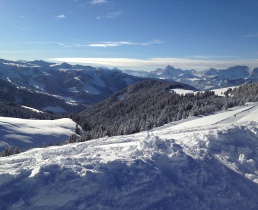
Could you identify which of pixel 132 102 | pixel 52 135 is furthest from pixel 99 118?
pixel 52 135

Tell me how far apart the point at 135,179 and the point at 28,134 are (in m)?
73.3

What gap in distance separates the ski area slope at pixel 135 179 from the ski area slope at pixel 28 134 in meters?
59.9

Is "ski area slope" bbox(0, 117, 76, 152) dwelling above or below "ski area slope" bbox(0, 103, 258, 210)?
below

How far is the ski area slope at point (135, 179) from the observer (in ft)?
42.8

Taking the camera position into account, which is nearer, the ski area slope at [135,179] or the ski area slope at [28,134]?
the ski area slope at [135,179]

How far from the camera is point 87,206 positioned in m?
12.8

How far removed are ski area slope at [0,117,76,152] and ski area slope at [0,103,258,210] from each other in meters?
59.9

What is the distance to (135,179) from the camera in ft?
48.5

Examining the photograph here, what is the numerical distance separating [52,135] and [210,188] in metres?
79.3

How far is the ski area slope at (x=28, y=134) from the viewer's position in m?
74.1

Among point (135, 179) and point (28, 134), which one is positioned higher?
point (135, 179)

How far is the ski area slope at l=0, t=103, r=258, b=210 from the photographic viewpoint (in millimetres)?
13039

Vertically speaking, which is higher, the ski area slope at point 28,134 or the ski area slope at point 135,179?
the ski area slope at point 135,179

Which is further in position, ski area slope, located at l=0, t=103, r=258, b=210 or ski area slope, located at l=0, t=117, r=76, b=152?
ski area slope, located at l=0, t=117, r=76, b=152
